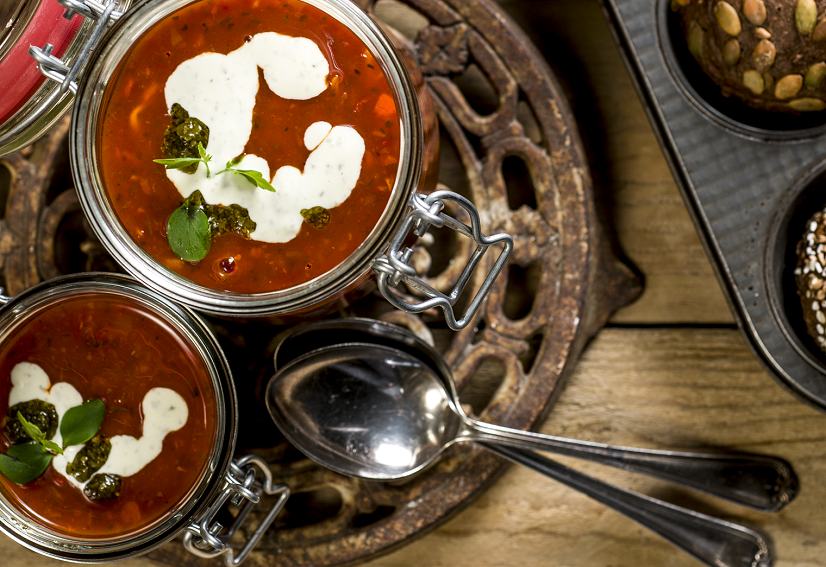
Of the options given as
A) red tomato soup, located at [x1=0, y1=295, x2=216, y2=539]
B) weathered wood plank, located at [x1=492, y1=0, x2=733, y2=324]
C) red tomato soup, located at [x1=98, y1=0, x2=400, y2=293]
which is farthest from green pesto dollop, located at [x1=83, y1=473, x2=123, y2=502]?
weathered wood plank, located at [x1=492, y1=0, x2=733, y2=324]

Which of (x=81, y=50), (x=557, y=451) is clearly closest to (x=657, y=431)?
(x=557, y=451)

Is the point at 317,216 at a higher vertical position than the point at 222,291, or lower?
higher

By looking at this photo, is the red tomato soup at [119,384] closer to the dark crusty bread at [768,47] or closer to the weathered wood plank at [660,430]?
the weathered wood plank at [660,430]

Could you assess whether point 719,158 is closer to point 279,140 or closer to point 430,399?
point 430,399

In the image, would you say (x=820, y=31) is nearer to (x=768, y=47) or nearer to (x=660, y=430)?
(x=768, y=47)

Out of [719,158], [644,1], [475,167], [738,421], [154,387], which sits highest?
[644,1]

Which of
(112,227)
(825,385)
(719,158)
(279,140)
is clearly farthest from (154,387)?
(825,385)
